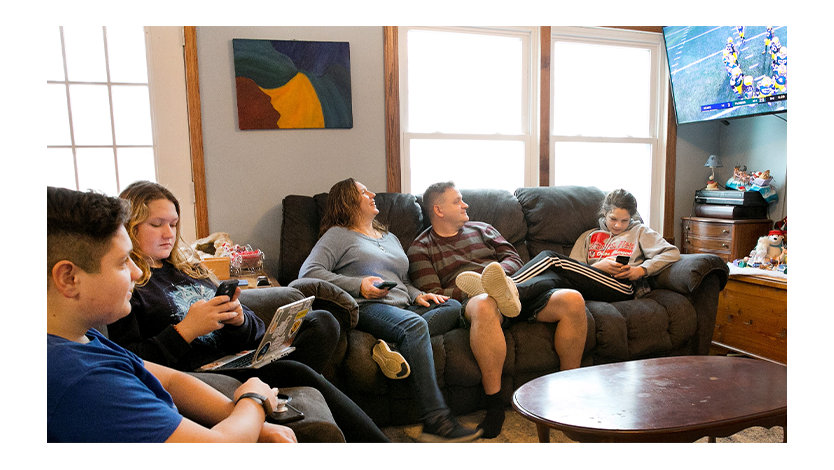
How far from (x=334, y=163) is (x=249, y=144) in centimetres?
45

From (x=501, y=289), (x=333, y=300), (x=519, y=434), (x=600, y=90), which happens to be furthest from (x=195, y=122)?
(x=600, y=90)

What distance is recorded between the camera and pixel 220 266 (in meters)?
2.22

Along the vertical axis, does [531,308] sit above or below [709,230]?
below

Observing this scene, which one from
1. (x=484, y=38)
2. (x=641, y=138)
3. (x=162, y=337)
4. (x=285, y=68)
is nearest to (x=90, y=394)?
(x=162, y=337)

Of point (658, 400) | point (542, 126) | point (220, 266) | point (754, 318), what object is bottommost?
point (754, 318)

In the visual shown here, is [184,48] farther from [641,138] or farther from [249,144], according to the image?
[641,138]

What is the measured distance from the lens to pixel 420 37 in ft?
9.61

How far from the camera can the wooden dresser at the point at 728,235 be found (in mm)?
3004

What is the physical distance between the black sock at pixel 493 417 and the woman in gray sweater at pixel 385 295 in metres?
0.07

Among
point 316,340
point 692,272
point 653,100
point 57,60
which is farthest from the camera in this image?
point 653,100

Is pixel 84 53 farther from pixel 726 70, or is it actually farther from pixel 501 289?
pixel 726 70

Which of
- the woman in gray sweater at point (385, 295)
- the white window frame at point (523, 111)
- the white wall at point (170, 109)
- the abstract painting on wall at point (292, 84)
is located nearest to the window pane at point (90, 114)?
the white wall at point (170, 109)

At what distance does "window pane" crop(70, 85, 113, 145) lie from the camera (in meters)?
2.37

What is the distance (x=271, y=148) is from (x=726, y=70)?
254 cm
